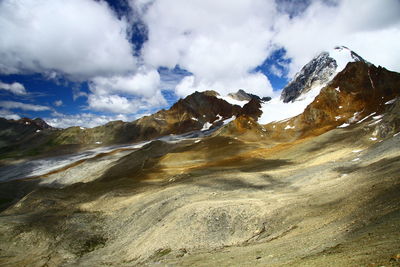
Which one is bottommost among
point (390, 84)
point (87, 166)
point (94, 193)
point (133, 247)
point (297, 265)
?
point (133, 247)

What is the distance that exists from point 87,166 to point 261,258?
8415cm

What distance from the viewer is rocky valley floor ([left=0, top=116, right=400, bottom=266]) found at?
1148 centimetres

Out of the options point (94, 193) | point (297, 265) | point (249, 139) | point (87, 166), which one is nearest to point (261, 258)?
point (297, 265)

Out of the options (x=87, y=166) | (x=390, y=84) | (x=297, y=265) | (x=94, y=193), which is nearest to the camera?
(x=297, y=265)

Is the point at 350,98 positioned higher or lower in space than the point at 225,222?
higher

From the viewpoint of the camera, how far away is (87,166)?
87.4 m

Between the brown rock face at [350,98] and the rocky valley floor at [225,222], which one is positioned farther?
the brown rock face at [350,98]

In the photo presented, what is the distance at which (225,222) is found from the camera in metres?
19.8

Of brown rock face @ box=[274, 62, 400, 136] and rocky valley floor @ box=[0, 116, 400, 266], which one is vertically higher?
brown rock face @ box=[274, 62, 400, 136]

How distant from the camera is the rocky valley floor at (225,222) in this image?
37.7 ft

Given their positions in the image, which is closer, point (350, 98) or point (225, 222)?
point (225, 222)

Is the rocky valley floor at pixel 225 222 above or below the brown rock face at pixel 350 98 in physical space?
below

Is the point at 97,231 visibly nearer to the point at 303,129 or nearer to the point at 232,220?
the point at 232,220

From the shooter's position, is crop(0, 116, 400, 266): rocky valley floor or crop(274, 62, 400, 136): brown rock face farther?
crop(274, 62, 400, 136): brown rock face
